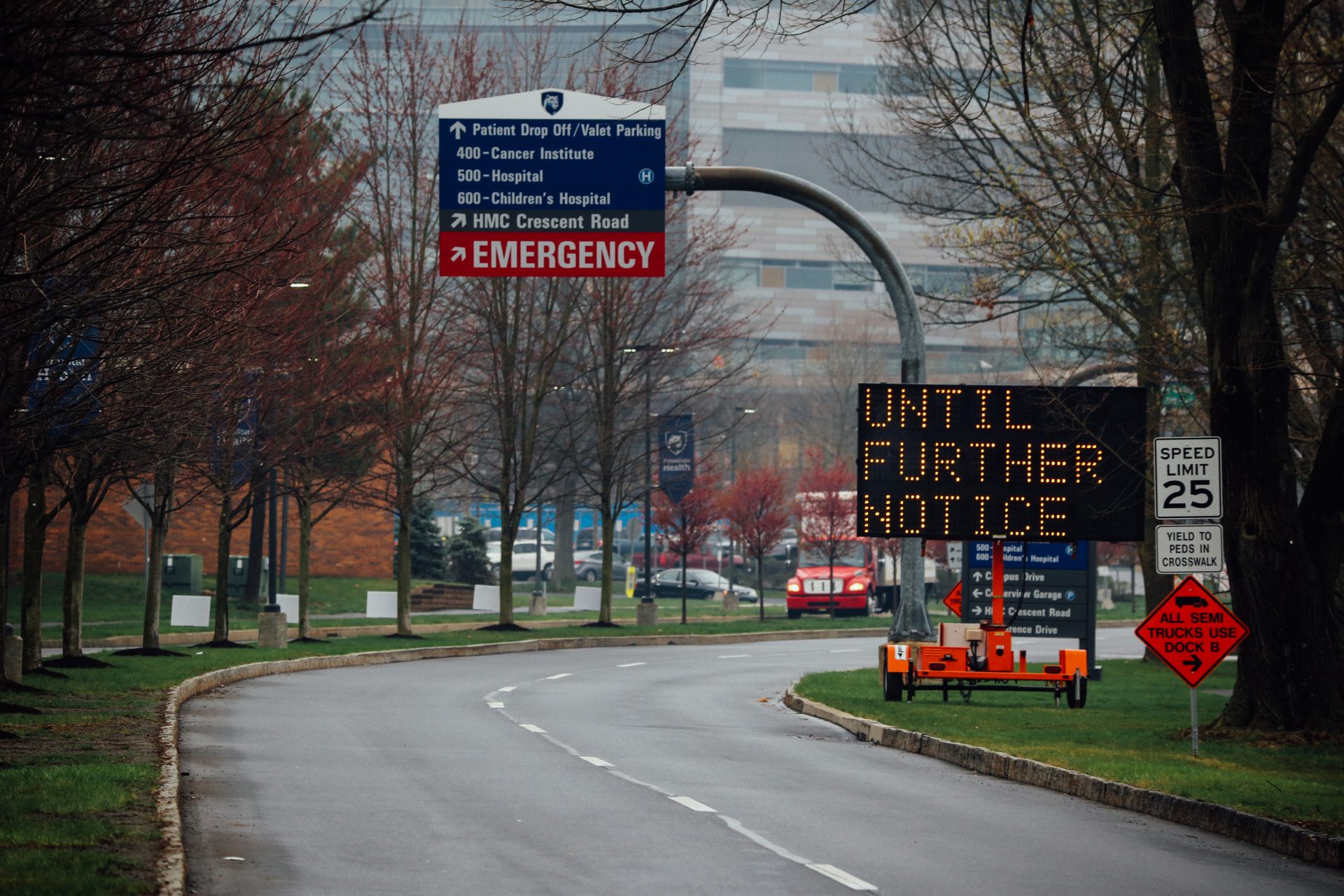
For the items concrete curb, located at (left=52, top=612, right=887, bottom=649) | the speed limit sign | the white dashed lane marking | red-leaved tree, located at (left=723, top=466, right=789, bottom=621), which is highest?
red-leaved tree, located at (left=723, top=466, right=789, bottom=621)

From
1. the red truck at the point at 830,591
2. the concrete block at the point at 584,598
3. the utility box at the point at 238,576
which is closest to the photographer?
the utility box at the point at 238,576

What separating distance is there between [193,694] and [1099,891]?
643 inches

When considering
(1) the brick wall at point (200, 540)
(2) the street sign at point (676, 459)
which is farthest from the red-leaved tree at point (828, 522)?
(1) the brick wall at point (200, 540)

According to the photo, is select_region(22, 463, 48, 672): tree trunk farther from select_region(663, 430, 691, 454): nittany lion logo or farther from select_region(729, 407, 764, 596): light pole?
select_region(729, 407, 764, 596): light pole

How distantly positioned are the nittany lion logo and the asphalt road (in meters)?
24.4

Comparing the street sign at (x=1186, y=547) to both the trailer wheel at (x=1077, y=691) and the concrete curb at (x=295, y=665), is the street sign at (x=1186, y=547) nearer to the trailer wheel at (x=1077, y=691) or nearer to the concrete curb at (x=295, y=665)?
the trailer wheel at (x=1077, y=691)

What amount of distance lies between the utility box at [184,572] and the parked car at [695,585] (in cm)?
2801

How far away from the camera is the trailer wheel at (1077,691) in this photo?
2283 cm

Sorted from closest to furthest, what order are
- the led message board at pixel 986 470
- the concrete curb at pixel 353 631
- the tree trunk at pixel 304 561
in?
the led message board at pixel 986 470, the concrete curb at pixel 353 631, the tree trunk at pixel 304 561

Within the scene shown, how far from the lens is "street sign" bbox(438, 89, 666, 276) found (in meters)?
21.8

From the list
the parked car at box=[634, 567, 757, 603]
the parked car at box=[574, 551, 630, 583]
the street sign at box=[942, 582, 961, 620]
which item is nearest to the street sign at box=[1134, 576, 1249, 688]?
the street sign at box=[942, 582, 961, 620]

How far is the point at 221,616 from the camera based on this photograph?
108 feet

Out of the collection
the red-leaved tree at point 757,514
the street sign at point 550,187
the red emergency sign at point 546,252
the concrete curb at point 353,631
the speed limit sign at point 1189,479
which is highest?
the street sign at point 550,187

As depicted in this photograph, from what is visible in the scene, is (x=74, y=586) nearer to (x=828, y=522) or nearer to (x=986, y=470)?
(x=986, y=470)
